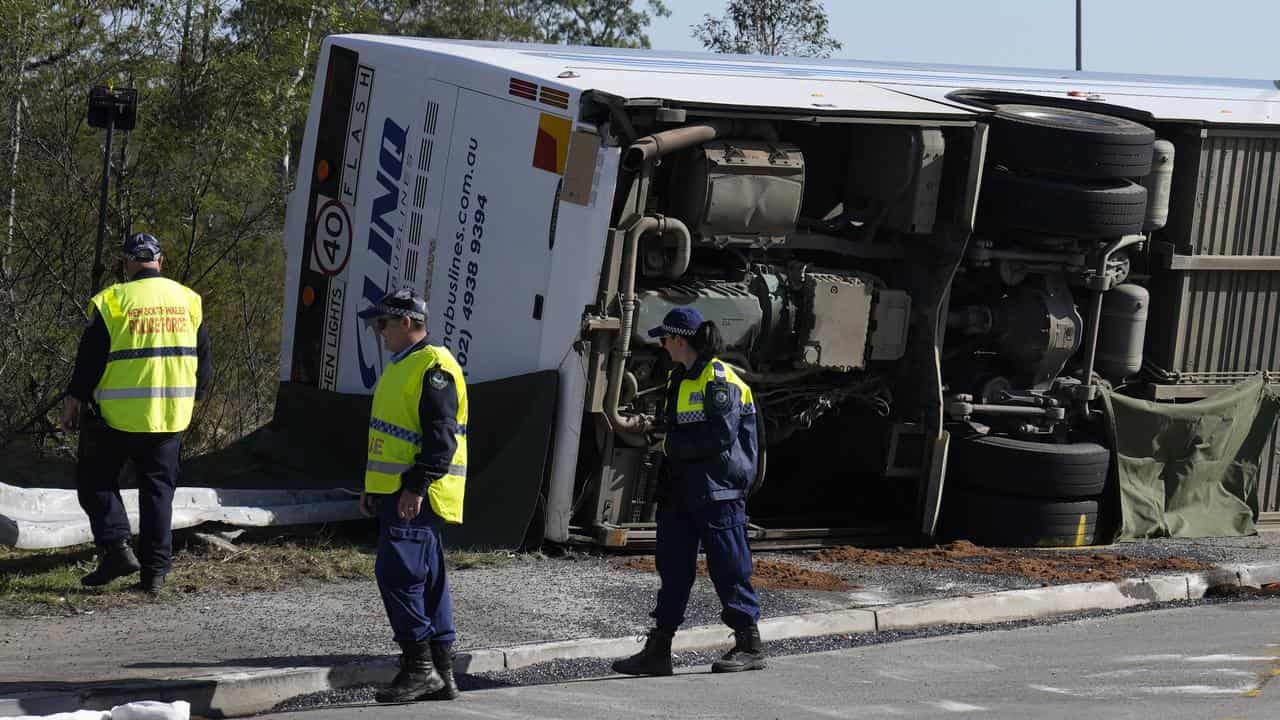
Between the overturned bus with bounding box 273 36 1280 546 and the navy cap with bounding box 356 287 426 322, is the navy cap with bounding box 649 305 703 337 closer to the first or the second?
the navy cap with bounding box 356 287 426 322

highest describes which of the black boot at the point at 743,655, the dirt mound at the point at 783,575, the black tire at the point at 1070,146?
the black tire at the point at 1070,146

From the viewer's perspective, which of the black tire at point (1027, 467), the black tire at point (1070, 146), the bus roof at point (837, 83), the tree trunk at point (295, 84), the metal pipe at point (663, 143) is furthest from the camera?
the tree trunk at point (295, 84)

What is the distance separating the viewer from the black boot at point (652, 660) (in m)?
6.87

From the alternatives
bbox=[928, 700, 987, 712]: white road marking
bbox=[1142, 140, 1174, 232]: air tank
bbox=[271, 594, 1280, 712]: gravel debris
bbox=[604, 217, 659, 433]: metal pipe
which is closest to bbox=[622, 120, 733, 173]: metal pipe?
bbox=[604, 217, 659, 433]: metal pipe

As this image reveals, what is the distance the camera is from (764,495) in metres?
11.1

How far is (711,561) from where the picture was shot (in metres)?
6.90

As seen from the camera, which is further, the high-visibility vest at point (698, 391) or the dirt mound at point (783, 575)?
the dirt mound at point (783, 575)

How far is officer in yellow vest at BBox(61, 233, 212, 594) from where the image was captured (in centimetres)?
768

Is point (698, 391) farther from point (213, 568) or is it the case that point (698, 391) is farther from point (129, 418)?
point (213, 568)

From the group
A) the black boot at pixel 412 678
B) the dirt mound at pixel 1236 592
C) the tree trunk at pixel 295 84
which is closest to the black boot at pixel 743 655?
the black boot at pixel 412 678

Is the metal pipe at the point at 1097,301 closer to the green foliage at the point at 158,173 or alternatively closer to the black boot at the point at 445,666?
the black boot at the point at 445,666

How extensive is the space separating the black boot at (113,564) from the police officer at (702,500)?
2433 millimetres

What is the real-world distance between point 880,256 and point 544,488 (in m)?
2.61

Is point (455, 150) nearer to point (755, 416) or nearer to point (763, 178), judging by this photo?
point (763, 178)
